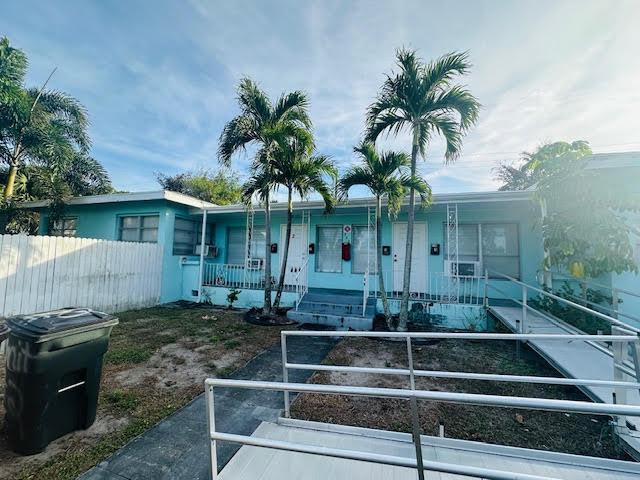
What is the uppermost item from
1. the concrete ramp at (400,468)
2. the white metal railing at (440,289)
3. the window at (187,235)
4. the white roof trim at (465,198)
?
the white roof trim at (465,198)

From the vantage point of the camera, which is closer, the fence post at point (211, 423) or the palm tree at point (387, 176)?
the fence post at point (211, 423)

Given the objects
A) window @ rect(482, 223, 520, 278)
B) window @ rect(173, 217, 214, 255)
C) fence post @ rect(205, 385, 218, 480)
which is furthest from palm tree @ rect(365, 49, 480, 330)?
window @ rect(173, 217, 214, 255)

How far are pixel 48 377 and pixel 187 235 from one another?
8570mm

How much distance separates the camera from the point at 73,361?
2578 mm

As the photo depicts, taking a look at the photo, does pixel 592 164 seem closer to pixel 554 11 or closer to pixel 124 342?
pixel 554 11

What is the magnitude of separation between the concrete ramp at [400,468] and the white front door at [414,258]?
6.38 meters

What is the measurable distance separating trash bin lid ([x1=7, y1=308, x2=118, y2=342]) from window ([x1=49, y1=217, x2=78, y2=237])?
36.7ft

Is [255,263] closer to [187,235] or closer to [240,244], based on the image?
[240,244]

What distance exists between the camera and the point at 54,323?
2541mm

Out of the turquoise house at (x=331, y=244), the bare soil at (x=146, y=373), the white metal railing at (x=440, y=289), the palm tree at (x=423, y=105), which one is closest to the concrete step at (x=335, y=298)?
the turquoise house at (x=331, y=244)

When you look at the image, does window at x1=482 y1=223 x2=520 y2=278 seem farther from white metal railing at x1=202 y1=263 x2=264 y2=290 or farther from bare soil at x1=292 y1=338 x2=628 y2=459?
white metal railing at x1=202 y1=263 x2=264 y2=290

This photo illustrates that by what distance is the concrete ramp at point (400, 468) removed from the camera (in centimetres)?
202

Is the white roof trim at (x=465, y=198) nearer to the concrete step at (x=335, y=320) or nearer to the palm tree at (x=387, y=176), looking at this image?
the palm tree at (x=387, y=176)

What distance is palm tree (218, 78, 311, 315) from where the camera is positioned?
712cm
